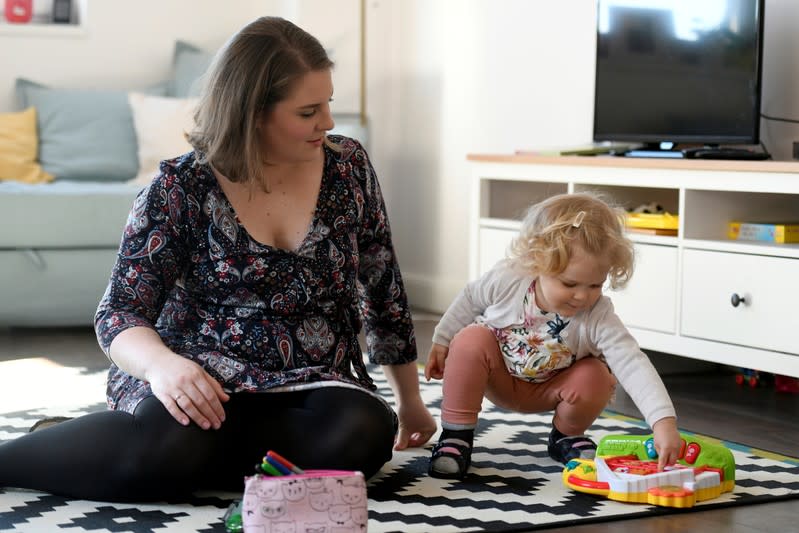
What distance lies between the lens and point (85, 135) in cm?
405

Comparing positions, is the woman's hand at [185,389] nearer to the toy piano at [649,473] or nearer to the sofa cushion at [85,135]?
the toy piano at [649,473]

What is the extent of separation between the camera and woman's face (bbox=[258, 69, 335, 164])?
5.58ft

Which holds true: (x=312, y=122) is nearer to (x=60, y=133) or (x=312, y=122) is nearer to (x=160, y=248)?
(x=160, y=248)

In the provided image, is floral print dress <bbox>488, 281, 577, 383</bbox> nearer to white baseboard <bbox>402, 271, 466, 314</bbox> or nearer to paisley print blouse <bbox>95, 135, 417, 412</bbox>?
paisley print blouse <bbox>95, 135, 417, 412</bbox>

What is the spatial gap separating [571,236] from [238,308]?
50 centimetres

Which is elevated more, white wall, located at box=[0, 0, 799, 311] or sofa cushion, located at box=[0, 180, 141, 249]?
white wall, located at box=[0, 0, 799, 311]

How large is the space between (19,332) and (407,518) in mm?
2322

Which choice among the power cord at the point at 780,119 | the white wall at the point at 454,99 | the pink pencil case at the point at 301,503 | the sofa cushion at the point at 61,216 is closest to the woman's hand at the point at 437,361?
the pink pencil case at the point at 301,503

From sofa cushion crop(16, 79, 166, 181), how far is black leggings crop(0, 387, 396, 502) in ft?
8.07

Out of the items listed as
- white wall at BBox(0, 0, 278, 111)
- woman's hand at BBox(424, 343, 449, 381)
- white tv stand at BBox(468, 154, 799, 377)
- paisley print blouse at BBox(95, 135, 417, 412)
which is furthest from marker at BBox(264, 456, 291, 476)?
white wall at BBox(0, 0, 278, 111)

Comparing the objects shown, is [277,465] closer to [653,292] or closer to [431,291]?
[653,292]

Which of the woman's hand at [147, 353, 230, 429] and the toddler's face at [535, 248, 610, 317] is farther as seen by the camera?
the toddler's face at [535, 248, 610, 317]

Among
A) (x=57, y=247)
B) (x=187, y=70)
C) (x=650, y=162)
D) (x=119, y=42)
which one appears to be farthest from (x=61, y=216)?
(x=650, y=162)

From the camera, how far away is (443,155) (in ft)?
13.8
